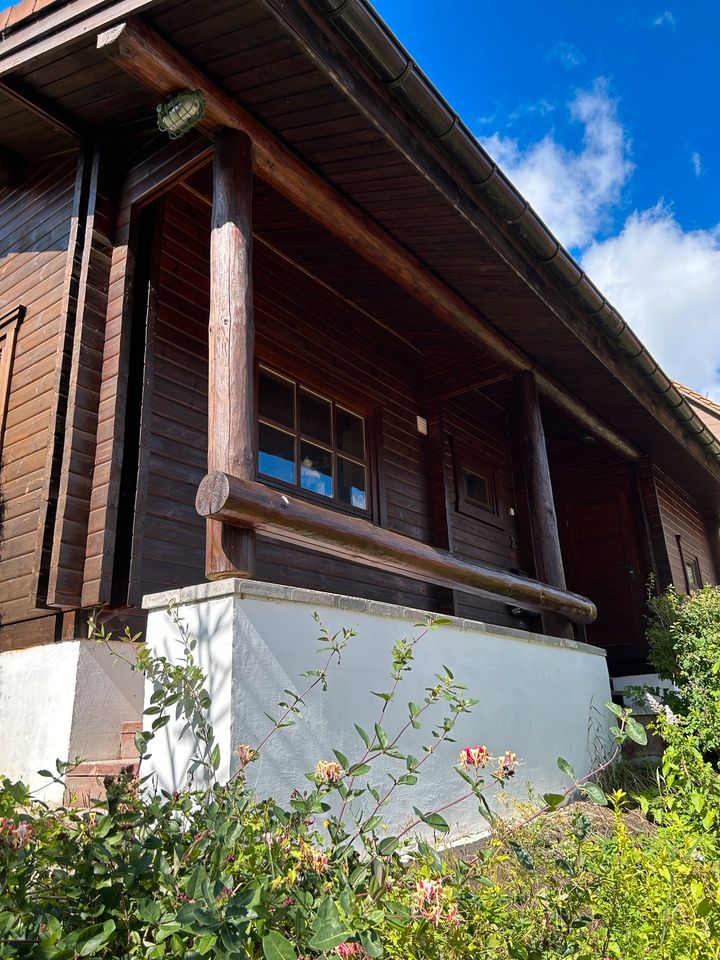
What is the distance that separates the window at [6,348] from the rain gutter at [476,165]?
291cm

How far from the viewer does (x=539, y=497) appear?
586 centimetres

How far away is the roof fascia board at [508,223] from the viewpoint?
A: 11.6 feet

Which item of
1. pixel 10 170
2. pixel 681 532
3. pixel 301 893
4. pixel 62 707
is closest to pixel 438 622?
pixel 301 893

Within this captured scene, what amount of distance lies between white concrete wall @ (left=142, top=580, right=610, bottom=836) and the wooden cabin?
1.10 feet

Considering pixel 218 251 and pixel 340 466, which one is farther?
pixel 340 466

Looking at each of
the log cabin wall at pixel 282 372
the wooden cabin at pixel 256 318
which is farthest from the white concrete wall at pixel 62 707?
the log cabin wall at pixel 282 372

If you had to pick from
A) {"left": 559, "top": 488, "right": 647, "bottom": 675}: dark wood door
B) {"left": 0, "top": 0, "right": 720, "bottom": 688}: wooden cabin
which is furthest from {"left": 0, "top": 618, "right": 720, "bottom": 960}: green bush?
{"left": 559, "top": 488, "right": 647, "bottom": 675}: dark wood door

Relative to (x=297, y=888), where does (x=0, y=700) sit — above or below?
above

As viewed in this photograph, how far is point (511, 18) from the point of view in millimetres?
20344

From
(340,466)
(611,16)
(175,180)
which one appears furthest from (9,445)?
(611,16)

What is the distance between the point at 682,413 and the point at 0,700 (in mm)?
6667

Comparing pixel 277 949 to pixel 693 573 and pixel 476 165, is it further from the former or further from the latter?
pixel 693 573

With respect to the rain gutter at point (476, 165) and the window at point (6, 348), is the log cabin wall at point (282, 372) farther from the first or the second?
the rain gutter at point (476, 165)

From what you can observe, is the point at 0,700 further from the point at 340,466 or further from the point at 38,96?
the point at 38,96
